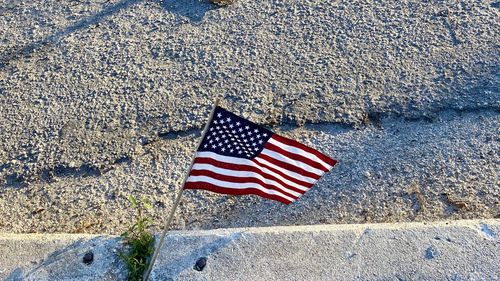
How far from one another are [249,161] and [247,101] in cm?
137

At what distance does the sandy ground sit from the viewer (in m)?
3.69

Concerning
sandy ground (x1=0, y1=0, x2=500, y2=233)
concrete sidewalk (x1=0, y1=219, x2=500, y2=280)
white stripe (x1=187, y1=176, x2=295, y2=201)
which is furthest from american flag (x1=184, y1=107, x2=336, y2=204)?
sandy ground (x1=0, y1=0, x2=500, y2=233)

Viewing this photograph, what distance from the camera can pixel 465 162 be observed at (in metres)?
3.80

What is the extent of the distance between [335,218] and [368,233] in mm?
308

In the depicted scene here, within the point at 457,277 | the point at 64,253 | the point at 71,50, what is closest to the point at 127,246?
the point at 64,253

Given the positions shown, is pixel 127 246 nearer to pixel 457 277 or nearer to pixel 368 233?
pixel 368 233

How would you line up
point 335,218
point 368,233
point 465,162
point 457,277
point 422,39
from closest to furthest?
point 457,277 < point 368,233 < point 335,218 < point 465,162 < point 422,39

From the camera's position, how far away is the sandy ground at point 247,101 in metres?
3.69

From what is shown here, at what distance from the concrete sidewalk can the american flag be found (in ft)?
1.32

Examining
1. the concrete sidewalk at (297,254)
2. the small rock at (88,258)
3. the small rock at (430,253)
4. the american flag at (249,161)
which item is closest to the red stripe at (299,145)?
the american flag at (249,161)

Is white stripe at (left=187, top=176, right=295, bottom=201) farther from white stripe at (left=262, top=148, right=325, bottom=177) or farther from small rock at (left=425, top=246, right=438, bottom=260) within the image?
small rock at (left=425, top=246, right=438, bottom=260)

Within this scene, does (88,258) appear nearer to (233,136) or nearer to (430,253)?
(233,136)

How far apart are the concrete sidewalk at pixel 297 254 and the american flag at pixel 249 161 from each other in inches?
15.8

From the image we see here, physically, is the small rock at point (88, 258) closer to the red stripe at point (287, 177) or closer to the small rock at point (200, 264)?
the small rock at point (200, 264)
